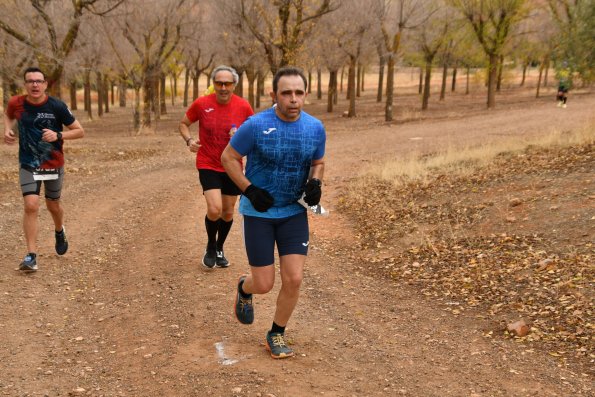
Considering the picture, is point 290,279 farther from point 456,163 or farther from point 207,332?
point 456,163

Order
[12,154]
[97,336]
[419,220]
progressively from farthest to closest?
[12,154] < [419,220] < [97,336]

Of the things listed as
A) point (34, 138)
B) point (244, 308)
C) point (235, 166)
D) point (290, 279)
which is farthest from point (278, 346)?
point (34, 138)

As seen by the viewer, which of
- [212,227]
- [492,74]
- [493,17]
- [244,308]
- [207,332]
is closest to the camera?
[244,308]

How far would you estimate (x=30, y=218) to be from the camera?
6750 millimetres

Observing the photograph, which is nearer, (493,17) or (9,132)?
(9,132)

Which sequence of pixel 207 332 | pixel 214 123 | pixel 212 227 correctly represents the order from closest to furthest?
pixel 207 332
pixel 214 123
pixel 212 227

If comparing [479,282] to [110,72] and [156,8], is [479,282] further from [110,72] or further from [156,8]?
[110,72]

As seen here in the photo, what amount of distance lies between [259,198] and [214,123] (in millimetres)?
2583

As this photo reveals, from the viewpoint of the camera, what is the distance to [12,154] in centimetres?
1883

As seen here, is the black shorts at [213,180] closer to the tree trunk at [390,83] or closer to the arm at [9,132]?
the arm at [9,132]

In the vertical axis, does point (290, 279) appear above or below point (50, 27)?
below

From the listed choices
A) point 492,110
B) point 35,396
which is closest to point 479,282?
point 35,396

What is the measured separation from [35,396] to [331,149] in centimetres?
1598

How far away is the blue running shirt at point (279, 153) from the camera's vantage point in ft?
13.8
